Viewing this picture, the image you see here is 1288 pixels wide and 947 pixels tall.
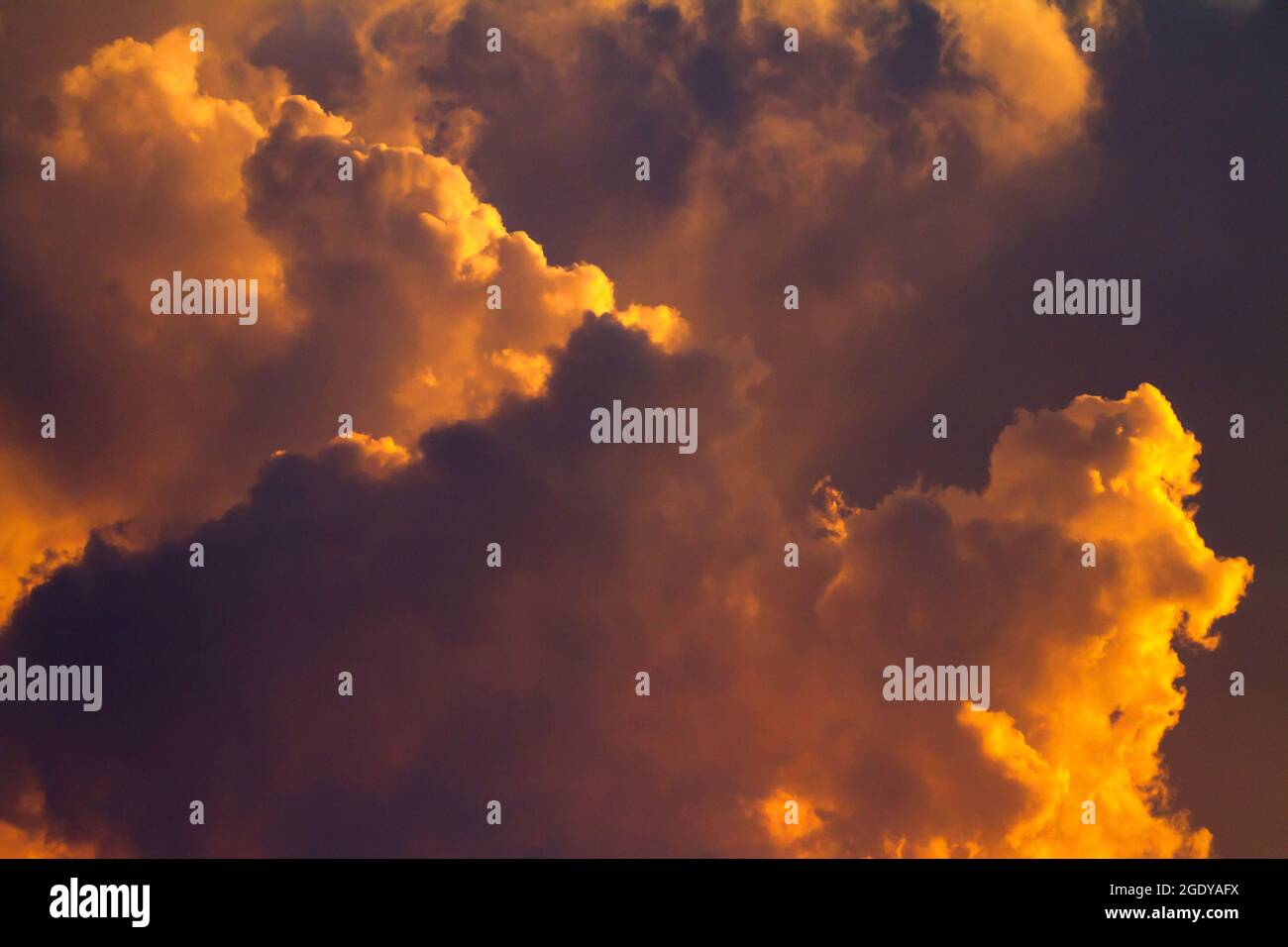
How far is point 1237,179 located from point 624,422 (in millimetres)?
17216

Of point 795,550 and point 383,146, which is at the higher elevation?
point 383,146

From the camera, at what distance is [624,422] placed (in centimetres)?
2194

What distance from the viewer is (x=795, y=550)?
2223 centimetres

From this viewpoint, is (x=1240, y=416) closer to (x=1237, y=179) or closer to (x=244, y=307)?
(x=1237, y=179)
